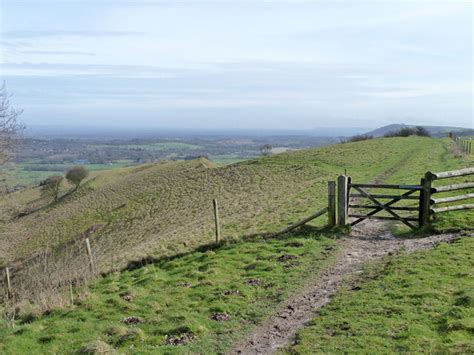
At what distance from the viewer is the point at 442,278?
10219mm

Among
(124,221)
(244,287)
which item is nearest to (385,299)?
(244,287)

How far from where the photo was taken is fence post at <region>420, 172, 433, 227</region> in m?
14.7

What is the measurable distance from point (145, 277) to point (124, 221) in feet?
77.7

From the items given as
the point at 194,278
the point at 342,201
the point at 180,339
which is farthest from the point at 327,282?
the point at 342,201

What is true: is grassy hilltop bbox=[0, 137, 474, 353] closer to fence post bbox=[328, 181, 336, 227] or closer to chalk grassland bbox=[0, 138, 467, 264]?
chalk grassland bbox=[0, 138, 467, 264]

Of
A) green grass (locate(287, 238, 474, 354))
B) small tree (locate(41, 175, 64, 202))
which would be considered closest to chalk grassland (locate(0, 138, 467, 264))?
small tree (locate(41, 175, 64, 202))

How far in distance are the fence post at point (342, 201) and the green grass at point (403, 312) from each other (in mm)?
4030

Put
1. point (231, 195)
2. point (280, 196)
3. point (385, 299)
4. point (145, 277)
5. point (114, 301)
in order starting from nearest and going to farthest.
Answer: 1. point (385, 299)
2. point (114, 301)
3. point (145, 277)
4. point (280, 196)
5. point (231, 195)

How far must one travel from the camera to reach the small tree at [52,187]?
68375mm

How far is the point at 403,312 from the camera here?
866cm

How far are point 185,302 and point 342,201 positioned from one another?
24.8 feet

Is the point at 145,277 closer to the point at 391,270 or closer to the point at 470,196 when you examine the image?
the point at 391,270

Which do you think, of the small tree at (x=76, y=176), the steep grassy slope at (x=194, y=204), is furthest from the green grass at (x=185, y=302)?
the small tree at (x=76, y=176)

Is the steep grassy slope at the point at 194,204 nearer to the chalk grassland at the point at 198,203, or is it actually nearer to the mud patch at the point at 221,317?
the chalk grassland at the point at 198,203
